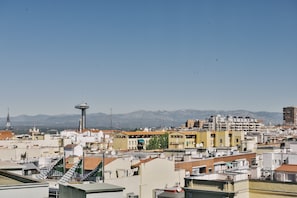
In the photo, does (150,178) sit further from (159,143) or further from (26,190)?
(159,143)

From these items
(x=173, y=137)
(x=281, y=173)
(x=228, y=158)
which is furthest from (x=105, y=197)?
(x=173, y=137)

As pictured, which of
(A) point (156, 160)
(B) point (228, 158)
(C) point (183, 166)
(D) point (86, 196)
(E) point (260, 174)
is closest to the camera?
(D) point (86, 196)

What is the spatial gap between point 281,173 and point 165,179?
10.2 m

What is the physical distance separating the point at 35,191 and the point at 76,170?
24110mm

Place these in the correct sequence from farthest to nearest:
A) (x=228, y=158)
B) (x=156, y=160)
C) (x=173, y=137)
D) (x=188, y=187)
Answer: (x=173, y=137), (x=228, y=158), (x=156, y=160), (x=188, y=187)

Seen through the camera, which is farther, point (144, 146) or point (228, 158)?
point (144, 146)

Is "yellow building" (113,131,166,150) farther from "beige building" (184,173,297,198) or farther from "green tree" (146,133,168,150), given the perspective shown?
"beige building" (184,173,297,198)

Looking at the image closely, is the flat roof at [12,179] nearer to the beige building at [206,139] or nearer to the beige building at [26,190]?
the beige building at [26,190]

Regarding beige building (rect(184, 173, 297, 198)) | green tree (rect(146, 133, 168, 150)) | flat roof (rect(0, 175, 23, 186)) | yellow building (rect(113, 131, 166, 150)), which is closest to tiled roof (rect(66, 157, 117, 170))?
beige building (rect(184, 173, 297, 198))

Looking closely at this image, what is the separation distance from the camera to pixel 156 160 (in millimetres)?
37438

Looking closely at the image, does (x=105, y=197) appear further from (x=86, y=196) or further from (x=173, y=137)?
(x=173, y=137)

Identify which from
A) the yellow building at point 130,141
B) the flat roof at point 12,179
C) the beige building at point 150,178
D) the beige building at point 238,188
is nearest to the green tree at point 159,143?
the yellow building at point 130,141

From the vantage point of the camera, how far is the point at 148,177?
3584 centimetres

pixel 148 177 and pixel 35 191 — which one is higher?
pixel 35 191
